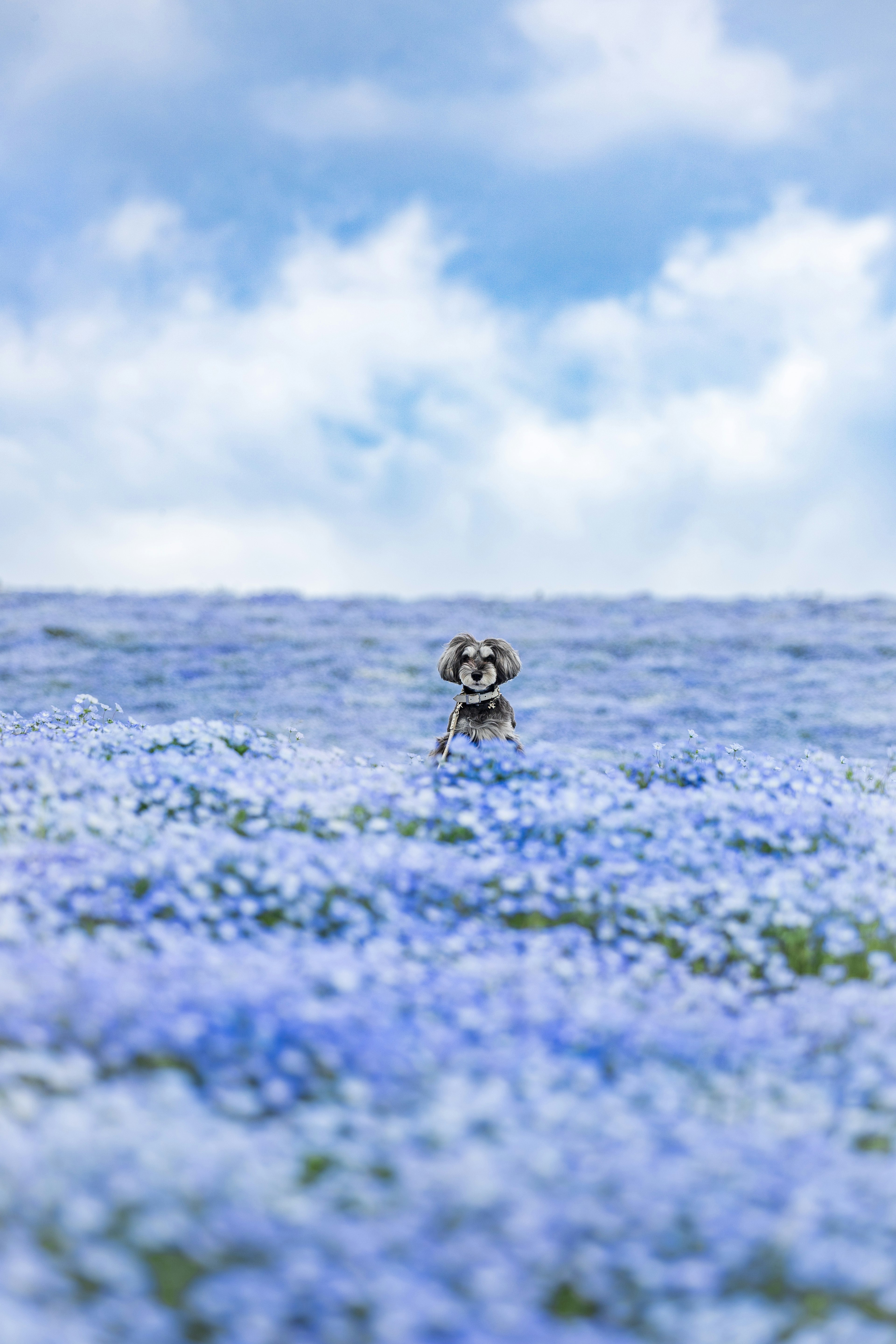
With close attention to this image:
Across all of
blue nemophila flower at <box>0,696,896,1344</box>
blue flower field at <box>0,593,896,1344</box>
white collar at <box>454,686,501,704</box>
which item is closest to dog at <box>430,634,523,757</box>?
white collar at <box>454,686,501,704</box>

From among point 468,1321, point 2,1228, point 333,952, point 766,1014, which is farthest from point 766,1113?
point 2,1228

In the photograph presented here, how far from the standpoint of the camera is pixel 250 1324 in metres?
2.98

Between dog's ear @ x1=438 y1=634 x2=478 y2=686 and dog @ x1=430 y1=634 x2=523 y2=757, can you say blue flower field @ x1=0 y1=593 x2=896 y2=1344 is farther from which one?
dog's ear @ x1=438 y1=634 x2=478 y2=686

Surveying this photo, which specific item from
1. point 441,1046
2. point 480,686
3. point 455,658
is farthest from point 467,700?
point 441,1046

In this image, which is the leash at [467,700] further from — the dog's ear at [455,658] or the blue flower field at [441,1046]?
the blue flower field at [441,1046]

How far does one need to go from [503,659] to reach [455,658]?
0.34 meters

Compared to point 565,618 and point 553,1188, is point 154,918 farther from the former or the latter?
point 565,618

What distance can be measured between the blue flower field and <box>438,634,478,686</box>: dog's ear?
23.9 inches

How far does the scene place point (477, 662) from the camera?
26.5 ft

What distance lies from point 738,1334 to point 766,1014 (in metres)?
1.94

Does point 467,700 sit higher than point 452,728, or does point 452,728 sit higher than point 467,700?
point 467,700

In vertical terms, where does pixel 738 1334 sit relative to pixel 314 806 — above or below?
below

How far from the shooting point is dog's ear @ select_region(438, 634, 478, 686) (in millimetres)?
8102

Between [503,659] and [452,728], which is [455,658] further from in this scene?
[452,728]
